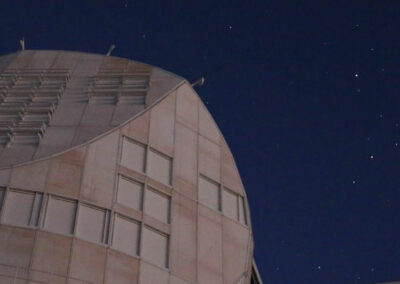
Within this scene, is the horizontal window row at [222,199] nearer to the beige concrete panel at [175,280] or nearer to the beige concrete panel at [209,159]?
the beige concrete panel at [209,159]

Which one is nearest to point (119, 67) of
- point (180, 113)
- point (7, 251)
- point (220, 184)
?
point (180, 113)

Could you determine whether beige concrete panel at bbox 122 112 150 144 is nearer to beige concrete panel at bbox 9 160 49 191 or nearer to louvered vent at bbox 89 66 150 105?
louvered vent at bbox 89 66 150 105

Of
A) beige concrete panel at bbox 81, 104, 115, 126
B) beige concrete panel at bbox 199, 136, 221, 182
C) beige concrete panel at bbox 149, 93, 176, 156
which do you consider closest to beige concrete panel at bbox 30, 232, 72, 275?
beige concrete panel at bbox 81, 104, 115, 126

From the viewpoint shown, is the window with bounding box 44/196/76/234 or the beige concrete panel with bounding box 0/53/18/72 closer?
the window with bounding box 44/196/76/234

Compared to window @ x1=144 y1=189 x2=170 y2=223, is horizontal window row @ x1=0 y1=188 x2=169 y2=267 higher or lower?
lower

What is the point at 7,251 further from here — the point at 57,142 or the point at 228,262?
the point at 228,262

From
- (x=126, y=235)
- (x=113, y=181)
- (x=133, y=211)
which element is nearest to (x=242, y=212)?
(x=133, y=211)

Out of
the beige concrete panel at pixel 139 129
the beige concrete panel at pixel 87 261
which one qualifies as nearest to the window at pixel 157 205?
the beige concrete panel at pixel 139 129

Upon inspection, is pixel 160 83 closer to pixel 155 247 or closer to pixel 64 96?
pixel 64 96

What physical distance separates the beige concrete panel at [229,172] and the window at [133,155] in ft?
16.1

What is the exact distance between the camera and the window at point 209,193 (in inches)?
1625

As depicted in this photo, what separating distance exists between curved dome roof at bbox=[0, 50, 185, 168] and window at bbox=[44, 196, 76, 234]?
271cm

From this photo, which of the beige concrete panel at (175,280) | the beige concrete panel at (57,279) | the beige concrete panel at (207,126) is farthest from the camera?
the beige concrete panel at (207,126)

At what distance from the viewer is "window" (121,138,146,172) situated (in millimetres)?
39812
